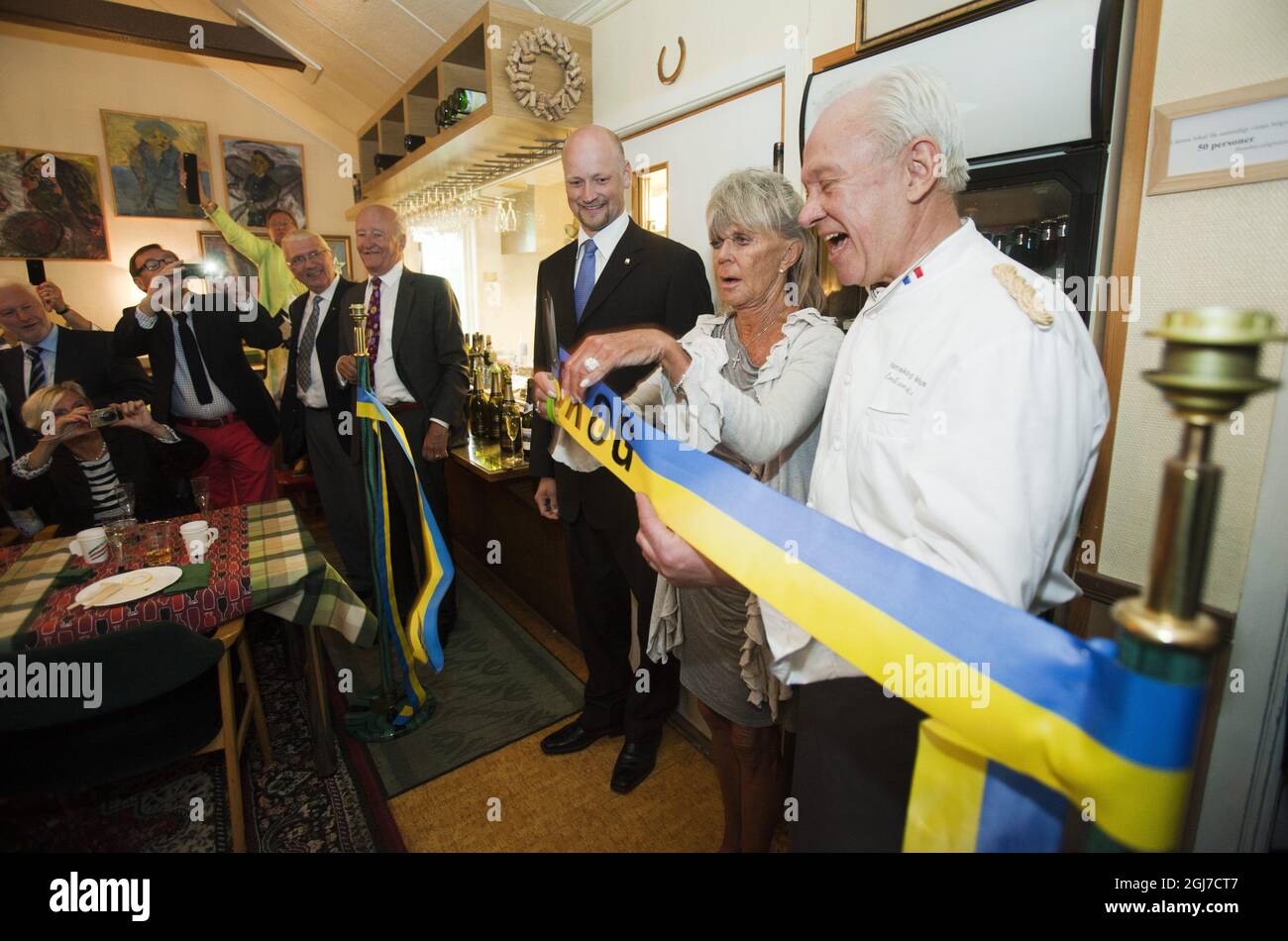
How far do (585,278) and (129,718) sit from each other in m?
1.77

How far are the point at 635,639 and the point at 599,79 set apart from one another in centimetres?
245

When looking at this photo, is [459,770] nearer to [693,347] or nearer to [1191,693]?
[693,347]

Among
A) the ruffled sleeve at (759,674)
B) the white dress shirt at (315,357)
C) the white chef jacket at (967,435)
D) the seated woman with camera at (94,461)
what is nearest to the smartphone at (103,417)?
the seated woman with camera at (94,461)

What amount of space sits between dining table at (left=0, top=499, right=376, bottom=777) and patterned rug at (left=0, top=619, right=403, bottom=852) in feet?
0.40

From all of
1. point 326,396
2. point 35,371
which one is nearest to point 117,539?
point 326,396

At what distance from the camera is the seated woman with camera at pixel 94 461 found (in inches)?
92.0

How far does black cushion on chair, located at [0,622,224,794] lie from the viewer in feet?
4.54

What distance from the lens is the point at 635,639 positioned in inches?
103

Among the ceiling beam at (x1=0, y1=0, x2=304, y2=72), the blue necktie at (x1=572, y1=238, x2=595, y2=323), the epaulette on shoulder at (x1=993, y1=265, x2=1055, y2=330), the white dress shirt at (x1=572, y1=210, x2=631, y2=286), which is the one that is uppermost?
the ceiling beam at (x1=0, y1=0, x2=304, y2=72)

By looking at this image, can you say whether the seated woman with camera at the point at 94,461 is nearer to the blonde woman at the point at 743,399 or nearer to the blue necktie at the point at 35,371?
the blue necktie at the point at 35,371

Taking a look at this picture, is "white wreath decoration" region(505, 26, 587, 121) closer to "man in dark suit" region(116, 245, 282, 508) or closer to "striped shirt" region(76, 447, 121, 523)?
"man in dark suit" region(116, 245, 282, 508)

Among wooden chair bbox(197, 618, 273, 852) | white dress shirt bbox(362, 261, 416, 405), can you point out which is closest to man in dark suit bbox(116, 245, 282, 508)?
white dress shirt bbox(362, 261, 416, 405)

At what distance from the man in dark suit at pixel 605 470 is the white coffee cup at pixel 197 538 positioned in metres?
1.06
